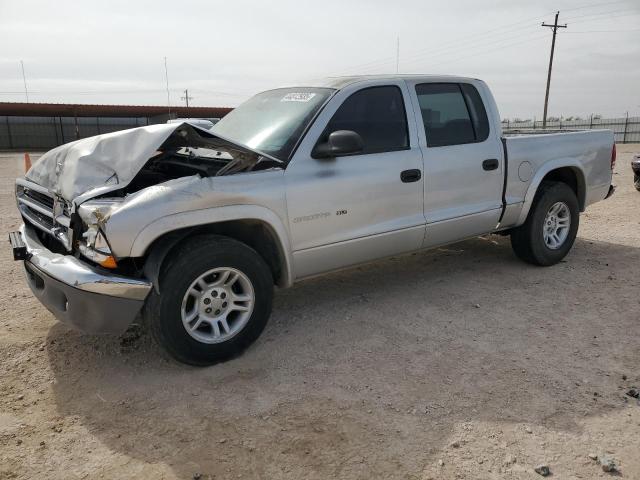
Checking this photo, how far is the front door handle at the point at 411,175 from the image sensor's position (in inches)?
165

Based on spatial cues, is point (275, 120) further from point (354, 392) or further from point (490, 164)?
point (354, 392)

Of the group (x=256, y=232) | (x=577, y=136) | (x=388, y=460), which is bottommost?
(x=388, y=460)

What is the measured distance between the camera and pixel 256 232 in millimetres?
3781

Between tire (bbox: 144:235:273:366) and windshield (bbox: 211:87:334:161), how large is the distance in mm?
852

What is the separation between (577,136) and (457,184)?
194cm

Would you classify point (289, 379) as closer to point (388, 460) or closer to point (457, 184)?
point (388, 460)

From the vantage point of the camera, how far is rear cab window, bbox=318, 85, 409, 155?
13.3 ft

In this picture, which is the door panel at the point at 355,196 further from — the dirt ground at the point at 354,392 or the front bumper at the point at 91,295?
the front bumper at the point at 91,295

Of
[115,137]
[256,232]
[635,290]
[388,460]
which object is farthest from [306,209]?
[635,290]

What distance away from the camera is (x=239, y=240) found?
12.4ft

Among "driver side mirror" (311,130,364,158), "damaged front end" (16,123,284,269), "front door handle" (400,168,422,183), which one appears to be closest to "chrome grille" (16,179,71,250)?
"damaged front end" (16,123,284,269)

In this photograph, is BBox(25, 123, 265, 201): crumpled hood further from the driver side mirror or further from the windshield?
the driver side mirror

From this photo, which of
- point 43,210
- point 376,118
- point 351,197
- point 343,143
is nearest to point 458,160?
point 376,118

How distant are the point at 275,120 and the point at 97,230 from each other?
1.71 metres
